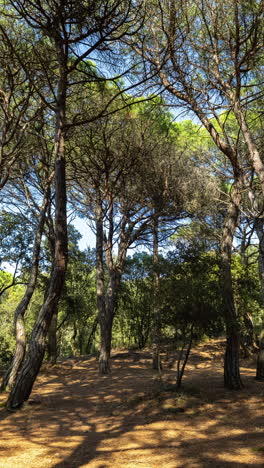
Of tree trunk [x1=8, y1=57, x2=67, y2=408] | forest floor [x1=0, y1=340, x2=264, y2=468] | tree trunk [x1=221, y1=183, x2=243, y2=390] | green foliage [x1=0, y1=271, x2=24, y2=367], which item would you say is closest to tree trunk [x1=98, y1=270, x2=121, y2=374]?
forest floor [x1=0, y1=340, x2=264, y2=468]

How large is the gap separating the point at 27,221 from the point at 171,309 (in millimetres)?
8099

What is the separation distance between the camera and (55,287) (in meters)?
7.07

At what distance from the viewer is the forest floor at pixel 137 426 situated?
166 inches

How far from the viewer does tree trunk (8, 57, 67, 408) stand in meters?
6.67

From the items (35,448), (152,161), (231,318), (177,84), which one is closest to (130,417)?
(35,448)

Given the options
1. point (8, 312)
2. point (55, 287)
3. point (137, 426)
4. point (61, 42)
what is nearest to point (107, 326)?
point (55, 287)

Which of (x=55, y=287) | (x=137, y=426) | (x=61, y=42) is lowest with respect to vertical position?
(x=137, y=426)

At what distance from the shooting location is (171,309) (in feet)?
28.0

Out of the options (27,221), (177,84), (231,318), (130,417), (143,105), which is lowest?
(130,417)

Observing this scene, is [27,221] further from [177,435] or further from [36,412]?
[177,435]

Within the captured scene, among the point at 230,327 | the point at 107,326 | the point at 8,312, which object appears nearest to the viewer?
the point at 230,327

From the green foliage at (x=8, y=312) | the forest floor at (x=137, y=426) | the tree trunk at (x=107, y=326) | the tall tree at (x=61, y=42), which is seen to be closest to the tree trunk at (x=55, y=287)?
the tall tree at (x=61, y=42)

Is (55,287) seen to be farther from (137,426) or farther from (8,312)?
(8,312)

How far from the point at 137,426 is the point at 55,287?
10.8ft
